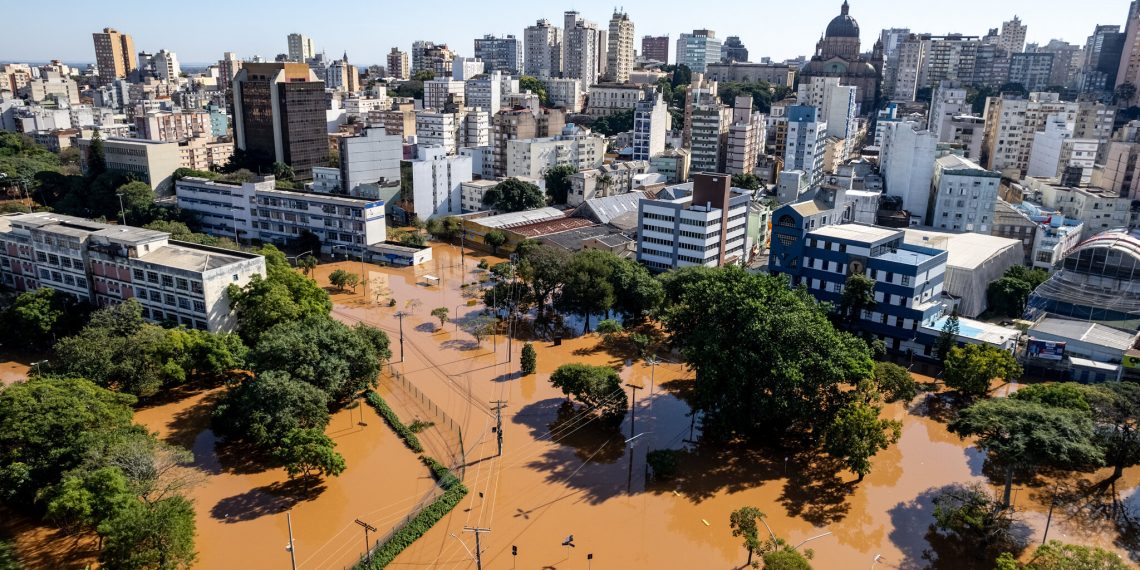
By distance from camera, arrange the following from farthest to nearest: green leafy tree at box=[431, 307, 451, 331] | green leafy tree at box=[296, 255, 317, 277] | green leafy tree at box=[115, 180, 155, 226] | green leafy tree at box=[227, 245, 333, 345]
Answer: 1. green leafy tree at box=[115, 180, 155, 226]
2. green leafy tree at box=[296, 255, 317, 277]
3. green leafy tree at box=[431, 307, 451, 331]
4. green leafy tree at box=[227, 245, 333, 345]

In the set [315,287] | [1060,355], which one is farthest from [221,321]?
[1060,355]

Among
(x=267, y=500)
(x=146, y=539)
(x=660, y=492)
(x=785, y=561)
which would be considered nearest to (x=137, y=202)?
(x=267, y=500)

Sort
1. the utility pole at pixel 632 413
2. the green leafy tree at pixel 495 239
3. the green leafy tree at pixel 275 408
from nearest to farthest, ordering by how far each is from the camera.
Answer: the green leafy tree at pixel 275 408, the utility pole at pixel 632 413, the green leafy tree at pixel 495 239

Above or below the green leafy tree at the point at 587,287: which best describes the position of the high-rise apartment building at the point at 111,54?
above

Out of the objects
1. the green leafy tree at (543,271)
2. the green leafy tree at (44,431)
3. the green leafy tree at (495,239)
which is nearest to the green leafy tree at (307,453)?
the green leafy tree at (44,431)

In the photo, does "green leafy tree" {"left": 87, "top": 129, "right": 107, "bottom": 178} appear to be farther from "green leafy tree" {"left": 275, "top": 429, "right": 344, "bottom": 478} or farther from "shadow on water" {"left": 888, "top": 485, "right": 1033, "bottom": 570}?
"shadow on water" {"left": 888, "top": 485, "right": 1033, "bottom": 570}

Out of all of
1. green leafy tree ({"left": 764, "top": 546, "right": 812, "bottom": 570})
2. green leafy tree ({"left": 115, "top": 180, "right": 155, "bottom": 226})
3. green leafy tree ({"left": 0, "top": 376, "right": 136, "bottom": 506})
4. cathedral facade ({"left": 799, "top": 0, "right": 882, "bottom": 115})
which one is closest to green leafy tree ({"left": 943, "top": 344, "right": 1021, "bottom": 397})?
green leafy tree ({"left": 764, "top": 546, "right": 812, "bottom": 570})

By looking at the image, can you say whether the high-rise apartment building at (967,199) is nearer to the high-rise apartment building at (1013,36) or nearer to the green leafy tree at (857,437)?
the green leafy tree at (857,437)
